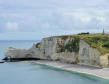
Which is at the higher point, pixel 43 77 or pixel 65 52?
pixel 65 52

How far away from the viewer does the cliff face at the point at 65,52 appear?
223 feet

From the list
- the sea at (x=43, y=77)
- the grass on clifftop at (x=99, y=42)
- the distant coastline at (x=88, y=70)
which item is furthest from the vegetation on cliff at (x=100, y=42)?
the sea at (x=43, y=77)

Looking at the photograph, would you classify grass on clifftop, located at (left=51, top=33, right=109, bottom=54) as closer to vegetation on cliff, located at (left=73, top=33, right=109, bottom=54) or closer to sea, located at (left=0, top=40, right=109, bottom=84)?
vegetation on cliff, located at (left=73, top=33, right=109, bottom=54)

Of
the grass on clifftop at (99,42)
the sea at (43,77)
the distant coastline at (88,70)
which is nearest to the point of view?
the sea at (43,77)

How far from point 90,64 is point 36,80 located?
18396mm

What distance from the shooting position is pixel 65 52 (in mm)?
80062

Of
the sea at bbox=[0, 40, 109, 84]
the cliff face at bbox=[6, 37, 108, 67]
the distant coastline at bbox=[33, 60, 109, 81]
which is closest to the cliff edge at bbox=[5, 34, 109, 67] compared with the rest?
the cliff face at bbox=[6, 37, 108, 67]

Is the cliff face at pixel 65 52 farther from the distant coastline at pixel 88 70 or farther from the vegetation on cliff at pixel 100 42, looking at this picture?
the distant coastline at pixel 88 70

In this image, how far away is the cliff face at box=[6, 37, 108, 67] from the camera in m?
67.9

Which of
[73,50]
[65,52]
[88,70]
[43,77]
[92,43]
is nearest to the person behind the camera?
[43,77]

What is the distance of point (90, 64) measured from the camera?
69.1 metres

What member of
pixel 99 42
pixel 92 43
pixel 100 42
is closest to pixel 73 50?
pixel 92 43

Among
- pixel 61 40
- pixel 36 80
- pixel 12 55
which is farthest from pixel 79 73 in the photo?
pixel 12 55

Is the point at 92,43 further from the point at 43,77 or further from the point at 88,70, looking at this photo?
the point at 43,77
